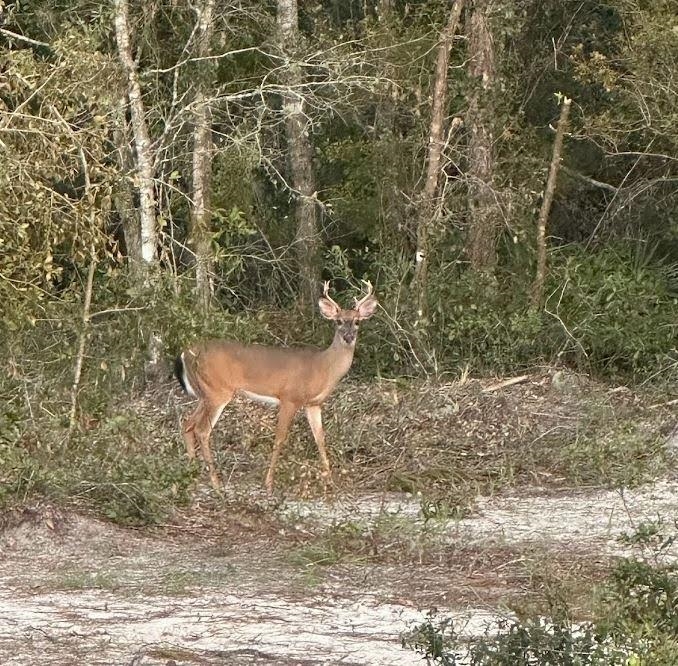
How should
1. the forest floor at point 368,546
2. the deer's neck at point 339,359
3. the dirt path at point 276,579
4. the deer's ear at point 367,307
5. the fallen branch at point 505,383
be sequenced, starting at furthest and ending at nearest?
1. the fallen branch at point 505,383
2. the deer's ear at point 367,307
3. the deer's neck at point 339,359
4. the forest floor at point 368,546
5. the dirt path at point 276,579

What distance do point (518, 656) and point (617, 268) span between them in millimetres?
10257

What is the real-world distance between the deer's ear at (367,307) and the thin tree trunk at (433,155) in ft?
8.74

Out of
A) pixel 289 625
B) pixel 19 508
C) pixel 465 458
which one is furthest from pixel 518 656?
pixel 465 458

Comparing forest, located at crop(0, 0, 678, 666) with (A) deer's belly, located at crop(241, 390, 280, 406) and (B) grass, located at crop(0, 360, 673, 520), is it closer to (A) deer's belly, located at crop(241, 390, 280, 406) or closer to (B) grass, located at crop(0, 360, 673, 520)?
(B) grass, located at crop(0, 360, 673, 520)

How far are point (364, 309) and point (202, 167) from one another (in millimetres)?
3704

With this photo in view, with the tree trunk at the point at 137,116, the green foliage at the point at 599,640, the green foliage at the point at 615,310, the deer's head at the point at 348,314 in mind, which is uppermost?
the green foliage at the point at 599,640

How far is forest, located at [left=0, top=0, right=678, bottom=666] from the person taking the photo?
9.12 metres

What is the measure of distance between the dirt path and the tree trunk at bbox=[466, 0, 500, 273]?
4732mm

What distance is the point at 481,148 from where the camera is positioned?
16062 mm

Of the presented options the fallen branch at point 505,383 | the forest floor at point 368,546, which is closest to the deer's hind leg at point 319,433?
the forest floor at point 368,546

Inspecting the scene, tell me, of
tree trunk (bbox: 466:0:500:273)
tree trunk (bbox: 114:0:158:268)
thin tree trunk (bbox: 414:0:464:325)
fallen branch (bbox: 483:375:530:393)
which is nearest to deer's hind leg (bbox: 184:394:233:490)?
tree trunk (bbox: 114:0:158:268)

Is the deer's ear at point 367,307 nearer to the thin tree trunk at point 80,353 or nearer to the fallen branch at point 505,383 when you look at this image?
the fallen branch at point 505,383

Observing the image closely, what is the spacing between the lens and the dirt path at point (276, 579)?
7.54 m

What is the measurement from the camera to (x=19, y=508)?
32.9 feet
